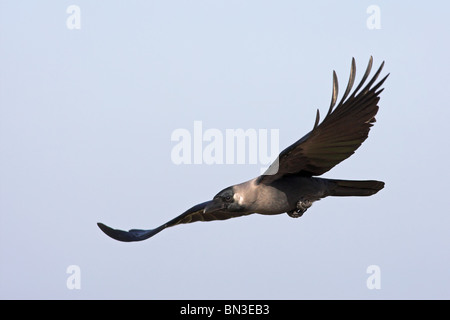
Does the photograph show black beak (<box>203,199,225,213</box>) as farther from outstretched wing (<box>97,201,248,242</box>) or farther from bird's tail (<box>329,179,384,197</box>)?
bird's tail (<box>329,179,384,197</box>)

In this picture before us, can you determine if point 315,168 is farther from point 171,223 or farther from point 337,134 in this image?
point 171,223

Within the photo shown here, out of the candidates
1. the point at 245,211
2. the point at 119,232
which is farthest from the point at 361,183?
the point at 119,232

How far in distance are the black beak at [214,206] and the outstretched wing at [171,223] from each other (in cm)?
116

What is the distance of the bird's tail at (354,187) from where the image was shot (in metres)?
18.3

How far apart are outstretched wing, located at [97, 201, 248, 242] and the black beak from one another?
1.16 m

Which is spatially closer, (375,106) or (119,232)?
(375,106)

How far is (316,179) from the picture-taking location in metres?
18.0

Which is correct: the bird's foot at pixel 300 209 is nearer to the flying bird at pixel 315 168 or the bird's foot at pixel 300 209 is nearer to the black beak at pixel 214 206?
the flying bird at pixel 315 168

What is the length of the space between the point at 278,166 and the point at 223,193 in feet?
3.52

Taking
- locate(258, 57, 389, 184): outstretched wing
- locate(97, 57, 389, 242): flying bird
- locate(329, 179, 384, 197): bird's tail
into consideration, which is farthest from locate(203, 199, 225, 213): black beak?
locate(329, 179, 384, 197): bird's tail

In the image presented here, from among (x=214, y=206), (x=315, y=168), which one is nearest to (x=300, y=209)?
(x=315, y=168)

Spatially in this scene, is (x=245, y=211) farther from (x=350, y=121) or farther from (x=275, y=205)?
(x=350, y=121)

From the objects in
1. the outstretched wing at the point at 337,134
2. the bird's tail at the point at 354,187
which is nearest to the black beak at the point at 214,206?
the outstretched wing at the point at 337,134

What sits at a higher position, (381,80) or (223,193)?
(381,80)
